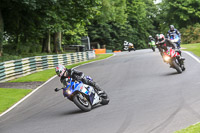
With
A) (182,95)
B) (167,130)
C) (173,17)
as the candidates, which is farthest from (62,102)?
(173,17)

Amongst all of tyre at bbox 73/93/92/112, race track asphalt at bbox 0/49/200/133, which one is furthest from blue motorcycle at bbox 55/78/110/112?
race track asphalt at bbox 0/49/200/133

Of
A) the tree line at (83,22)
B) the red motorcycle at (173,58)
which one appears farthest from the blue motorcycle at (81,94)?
the tree line at (83,22)

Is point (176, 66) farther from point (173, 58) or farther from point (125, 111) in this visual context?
point (125, 111)

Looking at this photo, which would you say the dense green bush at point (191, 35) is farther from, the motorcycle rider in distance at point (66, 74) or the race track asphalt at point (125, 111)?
the motorcycle rider in distance at point (66, 74)

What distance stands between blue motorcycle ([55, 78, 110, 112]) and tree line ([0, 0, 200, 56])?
46.4 feet

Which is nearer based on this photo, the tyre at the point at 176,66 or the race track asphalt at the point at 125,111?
the race track asphalt at the point at 125,111

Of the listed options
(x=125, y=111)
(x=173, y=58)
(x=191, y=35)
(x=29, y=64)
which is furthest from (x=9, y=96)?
(x=191, y=35)

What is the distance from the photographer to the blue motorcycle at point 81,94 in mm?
9695

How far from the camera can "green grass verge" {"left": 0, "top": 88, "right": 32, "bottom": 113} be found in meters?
13.4

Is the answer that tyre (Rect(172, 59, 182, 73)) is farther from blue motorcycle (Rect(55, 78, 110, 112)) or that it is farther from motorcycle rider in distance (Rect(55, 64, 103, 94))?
motorcycle rider in distance (Rect(55, 64, 103, 94))

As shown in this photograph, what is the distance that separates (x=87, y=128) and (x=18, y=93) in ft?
28.1

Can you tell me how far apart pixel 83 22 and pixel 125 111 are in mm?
23853

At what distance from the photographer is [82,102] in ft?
32.3

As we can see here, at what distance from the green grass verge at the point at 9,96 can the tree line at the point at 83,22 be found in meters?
7.81
